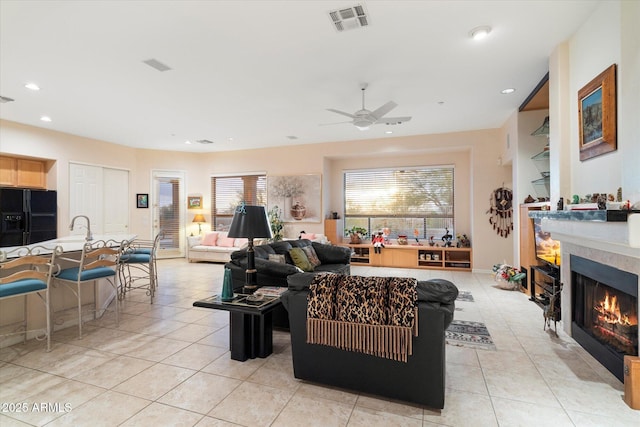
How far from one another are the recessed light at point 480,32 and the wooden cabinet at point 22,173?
26.8 ft

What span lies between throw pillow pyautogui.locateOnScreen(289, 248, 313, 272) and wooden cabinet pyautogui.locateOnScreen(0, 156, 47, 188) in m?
5.85

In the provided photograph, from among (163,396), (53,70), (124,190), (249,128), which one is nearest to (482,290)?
(163,396)

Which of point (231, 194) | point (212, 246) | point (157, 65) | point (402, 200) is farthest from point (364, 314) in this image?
point (231, 194)

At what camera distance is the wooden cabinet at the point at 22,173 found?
616 cm

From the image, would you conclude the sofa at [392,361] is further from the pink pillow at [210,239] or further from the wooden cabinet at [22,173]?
the wooden cabinet at [22,173]

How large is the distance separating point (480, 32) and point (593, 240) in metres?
2.16

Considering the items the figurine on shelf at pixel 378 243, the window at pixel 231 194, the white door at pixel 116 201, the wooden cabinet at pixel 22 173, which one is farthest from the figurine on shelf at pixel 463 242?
the wooden cabinet at pixel 22 173

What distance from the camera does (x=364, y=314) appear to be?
2.14 meters

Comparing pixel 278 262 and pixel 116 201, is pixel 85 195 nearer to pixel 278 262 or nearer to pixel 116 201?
pixel 116 201

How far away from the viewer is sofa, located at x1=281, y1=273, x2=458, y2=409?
2041mm

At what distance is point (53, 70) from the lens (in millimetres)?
3924

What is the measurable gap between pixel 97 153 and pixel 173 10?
20.7 feet

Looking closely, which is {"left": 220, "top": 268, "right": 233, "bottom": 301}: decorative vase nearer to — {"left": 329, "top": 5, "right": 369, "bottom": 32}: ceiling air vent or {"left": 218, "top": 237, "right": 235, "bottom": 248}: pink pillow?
{"left": 329, "top": 5, "right": 369, "bottom": 32}: ceiling air vent

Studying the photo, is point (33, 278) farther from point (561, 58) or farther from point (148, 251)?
point (561, 58)
